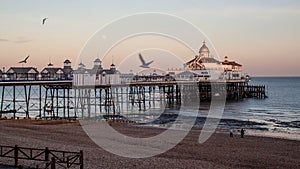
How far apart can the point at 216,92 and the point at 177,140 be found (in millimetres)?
49721

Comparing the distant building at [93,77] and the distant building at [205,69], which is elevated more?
the distant building at [205,69]

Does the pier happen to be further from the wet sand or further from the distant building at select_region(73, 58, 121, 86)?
the wet sand

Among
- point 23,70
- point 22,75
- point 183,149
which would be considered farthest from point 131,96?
point 183,149

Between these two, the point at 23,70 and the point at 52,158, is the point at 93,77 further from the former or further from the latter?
the point at 52,158

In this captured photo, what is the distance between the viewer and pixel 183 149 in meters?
21.2

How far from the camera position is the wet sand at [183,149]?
17.0m

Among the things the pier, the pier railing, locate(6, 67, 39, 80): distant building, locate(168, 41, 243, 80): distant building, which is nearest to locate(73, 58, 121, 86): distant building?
the pier

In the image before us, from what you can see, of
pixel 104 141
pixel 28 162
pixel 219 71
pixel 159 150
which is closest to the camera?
pixel 28 162

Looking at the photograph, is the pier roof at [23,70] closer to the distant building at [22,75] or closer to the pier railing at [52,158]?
the distant building at [22,75]

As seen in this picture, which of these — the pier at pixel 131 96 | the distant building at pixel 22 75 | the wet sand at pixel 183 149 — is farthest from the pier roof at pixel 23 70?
the wet sand at pixel 183 149

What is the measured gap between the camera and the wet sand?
55.8 ft

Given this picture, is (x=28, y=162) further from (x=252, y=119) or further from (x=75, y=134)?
(x=252, y=119)

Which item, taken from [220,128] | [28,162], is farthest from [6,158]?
[220,128]

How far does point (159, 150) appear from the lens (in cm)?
2056
